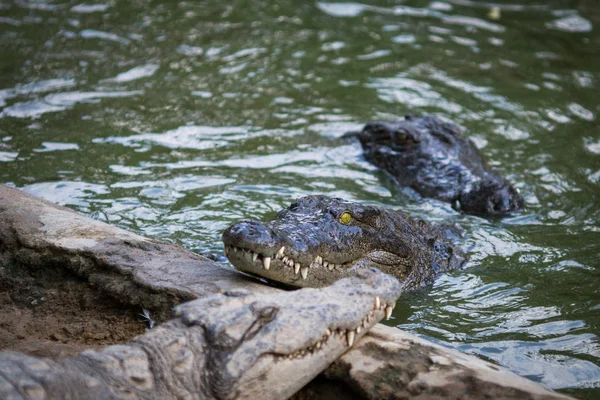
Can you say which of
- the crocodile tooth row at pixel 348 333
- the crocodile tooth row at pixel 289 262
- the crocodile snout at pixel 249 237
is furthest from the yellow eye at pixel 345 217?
the crocodile tooth row at pixel 348 333

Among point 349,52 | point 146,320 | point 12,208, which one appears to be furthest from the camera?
point 349,52

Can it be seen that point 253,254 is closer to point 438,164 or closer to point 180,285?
point 180,285

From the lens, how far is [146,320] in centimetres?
426

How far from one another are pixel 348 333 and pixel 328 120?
18.9 feet

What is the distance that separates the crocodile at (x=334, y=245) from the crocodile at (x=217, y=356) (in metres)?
0.53

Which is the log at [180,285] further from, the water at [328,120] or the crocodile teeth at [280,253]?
the water at [328,120]

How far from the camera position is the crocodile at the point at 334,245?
4.22 meters

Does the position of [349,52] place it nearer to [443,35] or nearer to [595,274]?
[443,35]

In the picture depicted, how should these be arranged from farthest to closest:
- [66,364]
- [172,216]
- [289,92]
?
[289,92] → [172,216] → [66,364]

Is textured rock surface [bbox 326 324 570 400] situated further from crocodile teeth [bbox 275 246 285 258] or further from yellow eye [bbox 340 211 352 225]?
yellow eye [bbox 340 211 352 225]

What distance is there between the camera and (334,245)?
482 cm

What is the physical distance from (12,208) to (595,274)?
4.47 metres

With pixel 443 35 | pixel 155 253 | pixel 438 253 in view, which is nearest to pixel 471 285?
pixel 438 253

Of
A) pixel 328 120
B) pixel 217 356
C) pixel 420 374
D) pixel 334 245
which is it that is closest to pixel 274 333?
pixel 217 356
